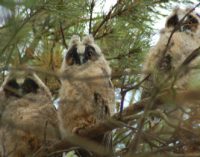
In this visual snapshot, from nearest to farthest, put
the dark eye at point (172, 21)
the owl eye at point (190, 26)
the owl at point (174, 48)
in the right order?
the owl at point (174, 48)
the owl eye at point (190, 26)
the dark eye at point (172, 21)

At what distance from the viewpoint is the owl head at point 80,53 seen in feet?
13.8

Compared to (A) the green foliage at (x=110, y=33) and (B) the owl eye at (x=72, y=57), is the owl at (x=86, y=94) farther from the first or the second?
(A) the green foliage at (x=110, y=33)

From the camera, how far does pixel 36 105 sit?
A: 13.0ft

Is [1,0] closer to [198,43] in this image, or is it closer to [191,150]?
[191,150]

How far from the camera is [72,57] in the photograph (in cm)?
426

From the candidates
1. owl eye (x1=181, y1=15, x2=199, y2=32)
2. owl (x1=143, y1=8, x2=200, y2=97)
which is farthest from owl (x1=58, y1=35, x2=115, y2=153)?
owl eye (x1=181, y1=15, x2=199, y2=32)

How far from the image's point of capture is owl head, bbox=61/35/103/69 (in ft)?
13.8

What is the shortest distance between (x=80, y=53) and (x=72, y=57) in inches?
2.8

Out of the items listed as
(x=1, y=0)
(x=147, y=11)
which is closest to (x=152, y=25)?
(x=147, y=11)

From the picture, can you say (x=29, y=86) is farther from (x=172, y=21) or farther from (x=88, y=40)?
(x=172, y=21)

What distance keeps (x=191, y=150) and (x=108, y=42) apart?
1845mm

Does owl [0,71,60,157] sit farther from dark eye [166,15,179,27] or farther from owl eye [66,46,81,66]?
dark eye [166,15,179,27]

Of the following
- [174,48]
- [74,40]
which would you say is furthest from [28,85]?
[174,48]

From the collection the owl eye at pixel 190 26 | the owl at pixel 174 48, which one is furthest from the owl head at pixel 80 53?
the owl eye at pixel 190 26
